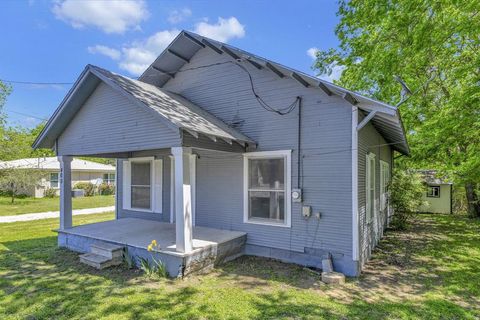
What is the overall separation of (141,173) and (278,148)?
5054mm

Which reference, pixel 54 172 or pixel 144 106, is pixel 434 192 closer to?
pixel 144 106

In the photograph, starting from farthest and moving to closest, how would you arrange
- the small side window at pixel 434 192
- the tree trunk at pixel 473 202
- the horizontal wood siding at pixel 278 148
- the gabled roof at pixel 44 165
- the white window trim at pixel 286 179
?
the gabled roof at pixel 44 165 → the small side window at pixel 434 192 → the tree trunk at pixel 473 202 → the white window trim at pixel 286 179 → the horizontal wood siding at pixel 278 148

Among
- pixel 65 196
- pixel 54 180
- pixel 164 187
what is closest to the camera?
pixel 65 196

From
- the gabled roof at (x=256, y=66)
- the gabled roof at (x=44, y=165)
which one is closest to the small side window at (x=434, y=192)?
the gabled roof at (x=256, y=66)

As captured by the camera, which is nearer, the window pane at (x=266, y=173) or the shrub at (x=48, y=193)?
the window pane at (x=266, y=173)

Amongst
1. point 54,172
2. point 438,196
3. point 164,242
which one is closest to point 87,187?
point 54,172

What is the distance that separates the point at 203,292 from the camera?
482 cm

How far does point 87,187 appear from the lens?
24.5 m

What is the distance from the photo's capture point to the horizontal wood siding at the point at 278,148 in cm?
584

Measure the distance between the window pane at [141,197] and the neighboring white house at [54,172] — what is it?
15.4 m

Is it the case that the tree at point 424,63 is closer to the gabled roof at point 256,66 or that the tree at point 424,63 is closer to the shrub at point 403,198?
the shrub at point 403,198

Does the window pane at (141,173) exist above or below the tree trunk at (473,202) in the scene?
above

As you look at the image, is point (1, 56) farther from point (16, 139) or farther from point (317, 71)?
point (317, 71)

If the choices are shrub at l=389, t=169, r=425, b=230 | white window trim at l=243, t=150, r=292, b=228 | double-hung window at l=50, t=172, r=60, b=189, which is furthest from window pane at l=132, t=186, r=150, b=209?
double-hung window at l=50, t=172, r=60, b=189
